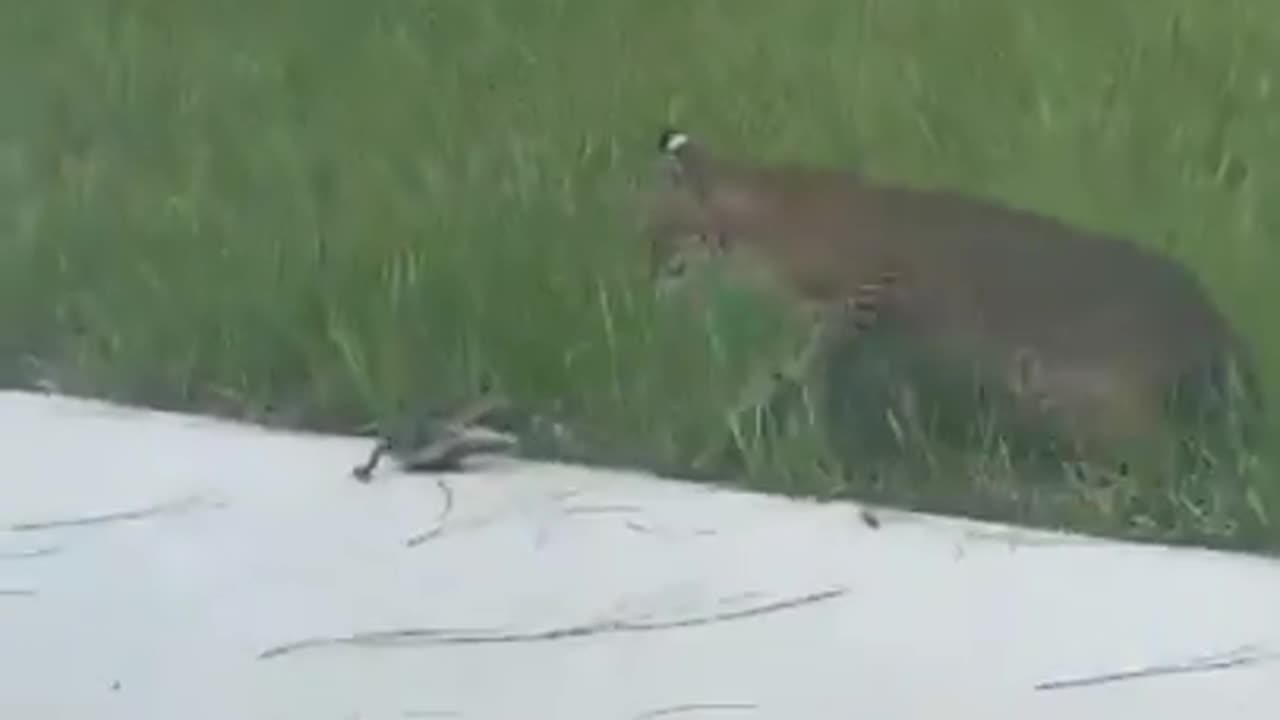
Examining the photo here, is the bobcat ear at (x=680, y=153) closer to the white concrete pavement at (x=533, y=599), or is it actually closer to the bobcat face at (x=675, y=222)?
the bobcat face at (x=675, y=222)

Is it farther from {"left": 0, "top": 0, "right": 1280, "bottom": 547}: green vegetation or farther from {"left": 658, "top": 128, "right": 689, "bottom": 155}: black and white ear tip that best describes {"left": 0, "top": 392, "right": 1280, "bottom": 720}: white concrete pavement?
{"left": 658, "top": 128, "right": 689, "bottom": 155}: black and white ear tip

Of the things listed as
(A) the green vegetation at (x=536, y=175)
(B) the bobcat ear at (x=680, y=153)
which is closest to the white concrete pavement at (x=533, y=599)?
(A) the green vegetation at (x=536, y=175)

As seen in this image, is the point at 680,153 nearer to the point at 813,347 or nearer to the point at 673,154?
the point at 673,154

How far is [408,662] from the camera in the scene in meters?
0.93

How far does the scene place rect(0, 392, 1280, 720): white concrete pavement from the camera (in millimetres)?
A: 887

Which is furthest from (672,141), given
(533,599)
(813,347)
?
(533,599)

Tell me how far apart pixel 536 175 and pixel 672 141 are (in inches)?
2.5

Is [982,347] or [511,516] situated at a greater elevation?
[982,347]

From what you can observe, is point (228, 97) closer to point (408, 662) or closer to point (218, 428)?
point (218, 428)

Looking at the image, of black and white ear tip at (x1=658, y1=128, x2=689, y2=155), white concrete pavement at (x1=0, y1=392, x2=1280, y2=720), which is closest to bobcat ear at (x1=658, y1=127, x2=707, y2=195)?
black and white ear tip at (x1=658, y1=128, x2=689, y2=155)

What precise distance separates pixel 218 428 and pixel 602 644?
21 centimetres

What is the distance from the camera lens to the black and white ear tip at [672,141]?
0.93 metres

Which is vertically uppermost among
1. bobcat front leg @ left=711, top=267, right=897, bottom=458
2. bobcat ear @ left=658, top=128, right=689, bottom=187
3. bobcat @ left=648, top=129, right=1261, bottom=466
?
bobcat ear @ left=658, top=128, right=689, bottom=187

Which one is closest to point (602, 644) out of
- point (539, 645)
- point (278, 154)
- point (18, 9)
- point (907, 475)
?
point (539, 645)
